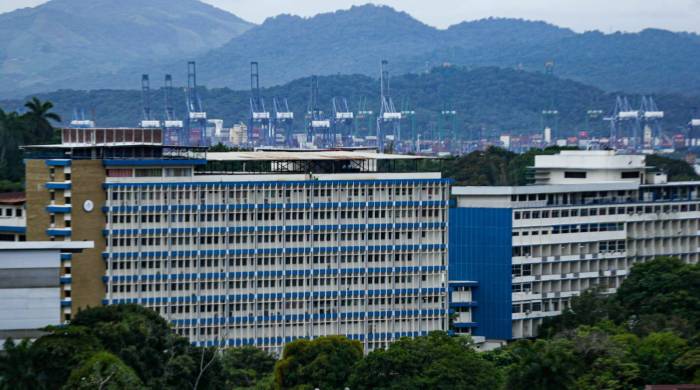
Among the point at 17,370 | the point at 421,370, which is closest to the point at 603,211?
the point at 421,370

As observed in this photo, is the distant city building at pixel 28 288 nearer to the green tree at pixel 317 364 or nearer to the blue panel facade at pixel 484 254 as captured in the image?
the green tree at pixel 317 364

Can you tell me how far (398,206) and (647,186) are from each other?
107 ft

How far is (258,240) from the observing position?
9656 cm

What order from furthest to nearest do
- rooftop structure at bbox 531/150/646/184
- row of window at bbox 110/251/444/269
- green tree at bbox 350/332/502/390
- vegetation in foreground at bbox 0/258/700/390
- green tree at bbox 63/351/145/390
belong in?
rooftop structure at bbox 531/150/646/184
row of window at bbox 110/251/444/269
green tree at bbox 350/332/502/390
vegetation in foreground at bbox 0/258/700/390
green tree at bbox 63/351/145/390

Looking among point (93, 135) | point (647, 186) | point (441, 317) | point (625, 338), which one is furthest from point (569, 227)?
point (93, 135)

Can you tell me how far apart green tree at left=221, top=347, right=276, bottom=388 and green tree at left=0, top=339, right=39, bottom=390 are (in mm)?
14799

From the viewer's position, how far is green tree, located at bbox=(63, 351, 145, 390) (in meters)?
66.3

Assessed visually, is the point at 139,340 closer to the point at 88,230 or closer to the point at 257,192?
the point at 88,230

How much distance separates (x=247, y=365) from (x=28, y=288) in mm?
16188

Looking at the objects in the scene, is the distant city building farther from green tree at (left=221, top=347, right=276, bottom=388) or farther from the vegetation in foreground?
green tree at (left=221, top=347, right=276, bottom=388)

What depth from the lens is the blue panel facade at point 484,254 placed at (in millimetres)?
112562

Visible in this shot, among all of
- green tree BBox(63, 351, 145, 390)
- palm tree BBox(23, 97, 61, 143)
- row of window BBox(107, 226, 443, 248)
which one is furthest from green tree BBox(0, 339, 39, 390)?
palm tree BBox(23, 97, 61, 143)

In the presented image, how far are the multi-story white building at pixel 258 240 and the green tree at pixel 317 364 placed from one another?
38.9 feet

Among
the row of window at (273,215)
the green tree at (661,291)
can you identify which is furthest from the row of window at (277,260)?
the green tree at (661,291)
